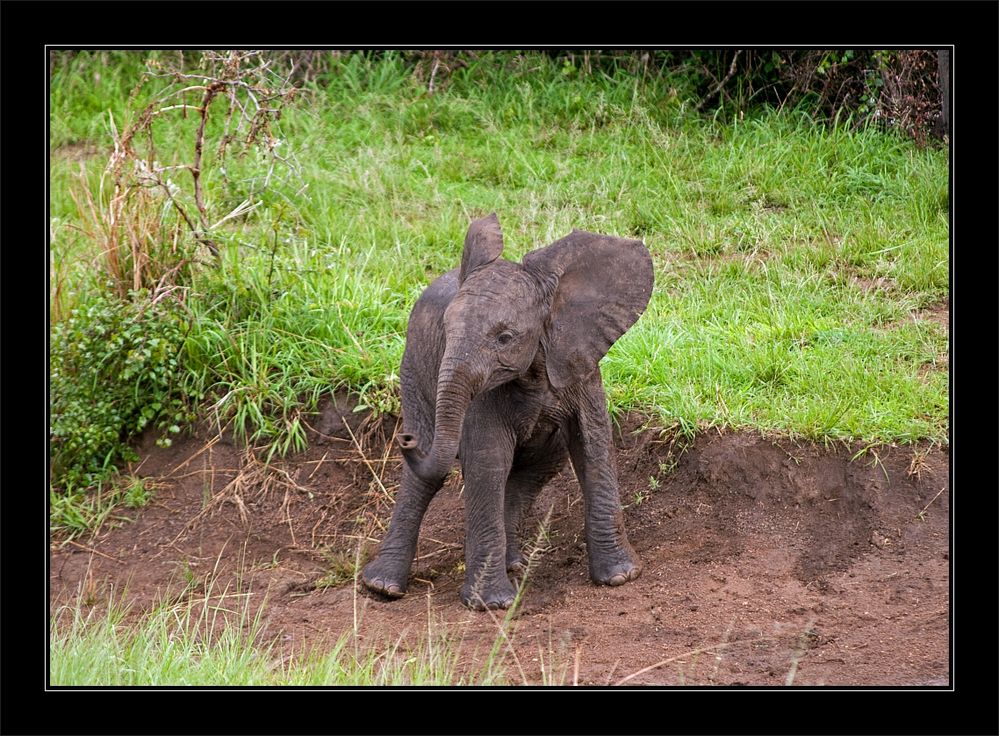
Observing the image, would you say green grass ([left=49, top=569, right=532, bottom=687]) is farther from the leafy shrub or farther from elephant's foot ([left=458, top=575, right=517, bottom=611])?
the leafy shrub

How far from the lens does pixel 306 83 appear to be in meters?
10.2

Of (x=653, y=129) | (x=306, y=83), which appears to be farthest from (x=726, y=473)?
(x=306, y=83)

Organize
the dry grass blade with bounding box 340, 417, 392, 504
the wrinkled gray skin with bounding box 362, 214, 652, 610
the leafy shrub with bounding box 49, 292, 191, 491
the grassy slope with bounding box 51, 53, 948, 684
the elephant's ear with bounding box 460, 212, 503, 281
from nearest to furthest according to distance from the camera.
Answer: the wrinkled gray skin with bounding box 362, 214, 652, 610, the elephant's ear with bounding box 460, 212, 503, 281, the grassy slope with bounding box 51, 53, 948, 684, the dry grass blade with bounding box 340, 417, 392, 504, the leafy shrub with bounding box 49, 292, 191, 491

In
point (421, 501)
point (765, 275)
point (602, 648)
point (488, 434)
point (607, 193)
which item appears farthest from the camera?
point (607, 193)

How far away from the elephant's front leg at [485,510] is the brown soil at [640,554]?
126mm

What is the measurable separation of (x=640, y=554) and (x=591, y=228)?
3.20m

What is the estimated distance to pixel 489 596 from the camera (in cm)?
550

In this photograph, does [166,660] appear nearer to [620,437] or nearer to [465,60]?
[620,437]

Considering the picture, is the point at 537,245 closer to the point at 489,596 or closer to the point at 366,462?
the point at 366,462

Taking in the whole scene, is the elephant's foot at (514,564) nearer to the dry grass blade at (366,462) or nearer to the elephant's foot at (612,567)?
the elephant's foot at (612,567)

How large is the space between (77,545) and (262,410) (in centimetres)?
115

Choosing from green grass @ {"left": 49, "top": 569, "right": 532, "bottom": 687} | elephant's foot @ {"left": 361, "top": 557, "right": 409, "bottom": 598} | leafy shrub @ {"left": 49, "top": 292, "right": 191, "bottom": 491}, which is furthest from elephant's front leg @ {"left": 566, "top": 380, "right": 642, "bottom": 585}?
leafy shrub @ {"left": 49, "top": 292, "right": 191, "bottom": 491}

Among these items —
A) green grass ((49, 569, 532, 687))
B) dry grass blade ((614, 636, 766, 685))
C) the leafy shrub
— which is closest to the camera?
green grass ((49, 569, 532, 687))

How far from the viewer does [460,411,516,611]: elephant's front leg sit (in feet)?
17.8
